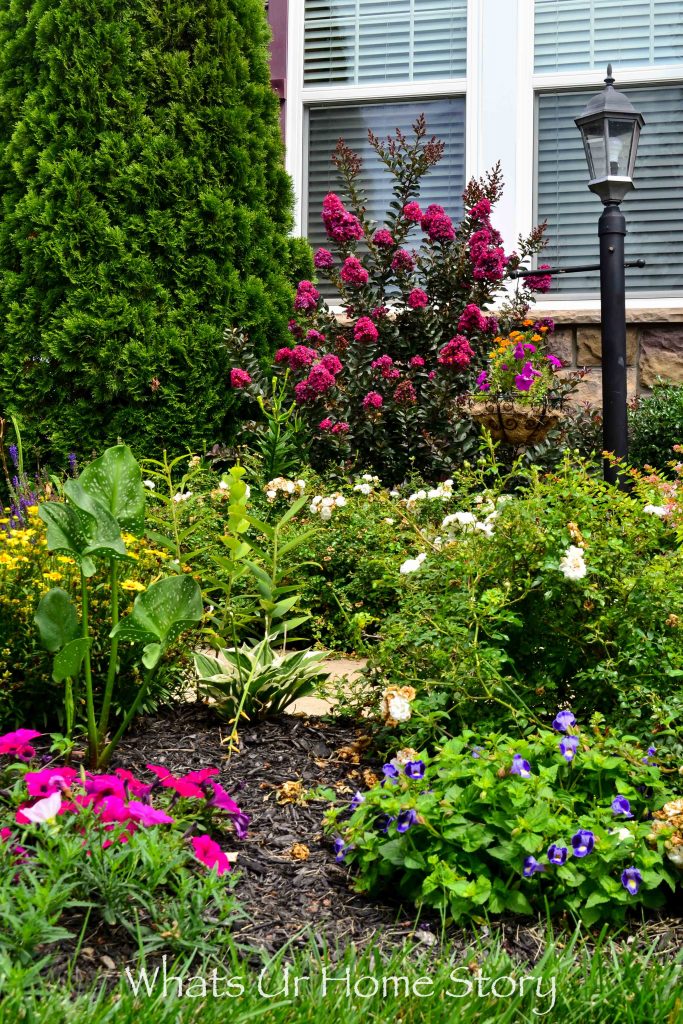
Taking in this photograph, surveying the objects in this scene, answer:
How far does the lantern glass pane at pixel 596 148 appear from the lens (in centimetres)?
496

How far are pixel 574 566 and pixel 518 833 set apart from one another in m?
0.68

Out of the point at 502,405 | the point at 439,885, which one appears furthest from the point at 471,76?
the point at 439,885

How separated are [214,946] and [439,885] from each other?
45 centimetres

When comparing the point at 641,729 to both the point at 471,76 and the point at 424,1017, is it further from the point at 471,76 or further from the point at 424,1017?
the point at 471,76

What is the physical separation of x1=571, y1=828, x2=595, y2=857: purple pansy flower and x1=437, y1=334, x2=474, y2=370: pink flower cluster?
3.54 metres

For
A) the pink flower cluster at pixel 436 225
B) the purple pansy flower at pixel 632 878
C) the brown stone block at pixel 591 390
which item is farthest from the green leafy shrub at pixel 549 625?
the brown stone block at pixel 591 390

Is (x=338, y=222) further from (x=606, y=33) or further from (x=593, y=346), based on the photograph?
(x=606, y=33)

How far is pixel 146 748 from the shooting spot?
104 inches

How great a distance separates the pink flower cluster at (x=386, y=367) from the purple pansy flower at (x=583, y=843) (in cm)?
358

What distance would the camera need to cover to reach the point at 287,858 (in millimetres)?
2182

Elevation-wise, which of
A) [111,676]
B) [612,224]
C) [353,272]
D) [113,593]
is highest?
[612,224]

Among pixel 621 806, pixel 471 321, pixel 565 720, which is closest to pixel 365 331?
pixel 471 321

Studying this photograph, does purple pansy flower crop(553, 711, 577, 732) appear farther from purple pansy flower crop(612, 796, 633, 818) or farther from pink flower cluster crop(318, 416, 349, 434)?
pink flower cluster crop(318, 416, 349, 434)

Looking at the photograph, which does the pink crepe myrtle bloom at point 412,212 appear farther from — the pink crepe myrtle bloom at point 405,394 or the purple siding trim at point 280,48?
the purple siding trim at point 280,48
